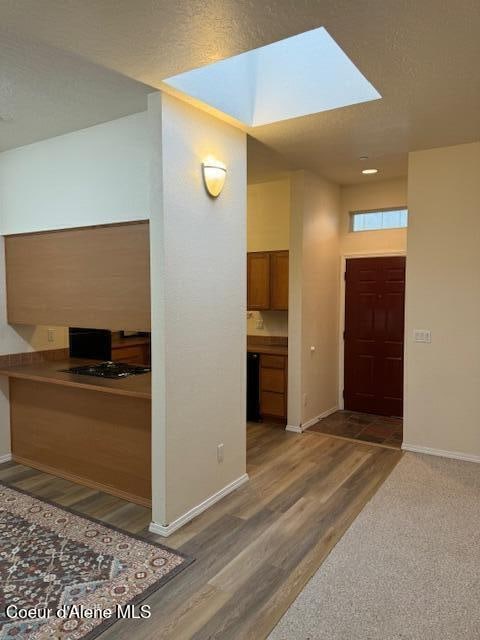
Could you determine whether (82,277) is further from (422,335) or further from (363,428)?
(363,428)

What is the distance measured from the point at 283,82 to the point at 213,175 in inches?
34.1

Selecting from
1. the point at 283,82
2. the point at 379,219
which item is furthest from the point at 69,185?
the point at 379,219

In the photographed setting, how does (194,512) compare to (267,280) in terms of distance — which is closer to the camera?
(194,512)

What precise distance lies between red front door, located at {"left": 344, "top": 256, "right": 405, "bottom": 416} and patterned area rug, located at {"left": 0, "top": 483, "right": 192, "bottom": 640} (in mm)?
3615

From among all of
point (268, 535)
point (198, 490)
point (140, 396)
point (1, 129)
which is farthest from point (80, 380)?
point (1, 129)

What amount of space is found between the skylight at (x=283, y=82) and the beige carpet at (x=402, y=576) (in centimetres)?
277

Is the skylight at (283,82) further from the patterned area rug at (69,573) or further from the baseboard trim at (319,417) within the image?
the baseboard trim at (319,417)

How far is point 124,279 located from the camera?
3.26 metres

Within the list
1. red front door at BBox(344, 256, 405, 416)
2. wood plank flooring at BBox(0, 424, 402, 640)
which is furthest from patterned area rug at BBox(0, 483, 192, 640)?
red front door at BBox(344, 256, 405, 416)

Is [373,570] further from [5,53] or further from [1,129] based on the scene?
[1,129]

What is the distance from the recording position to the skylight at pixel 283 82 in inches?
116

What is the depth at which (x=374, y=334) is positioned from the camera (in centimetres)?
558

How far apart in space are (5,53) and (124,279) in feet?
4.78

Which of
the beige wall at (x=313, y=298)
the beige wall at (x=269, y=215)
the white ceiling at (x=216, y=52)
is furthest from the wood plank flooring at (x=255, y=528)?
the white ceiling at (x=216, y=52)
